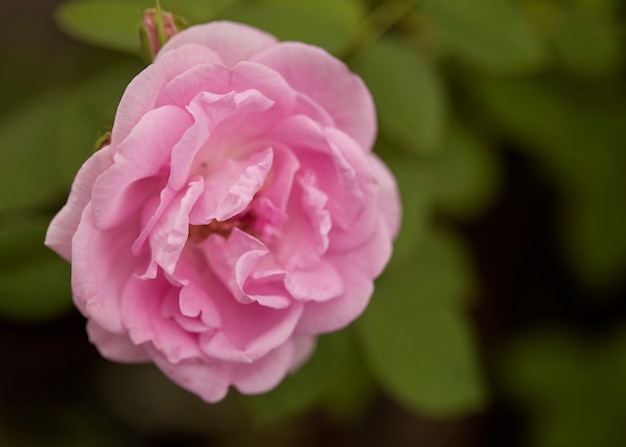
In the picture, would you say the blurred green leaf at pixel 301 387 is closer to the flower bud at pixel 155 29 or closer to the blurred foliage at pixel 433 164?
the blurred foliage at pixel 433 164

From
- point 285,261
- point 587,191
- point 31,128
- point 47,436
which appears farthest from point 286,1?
point 47,436

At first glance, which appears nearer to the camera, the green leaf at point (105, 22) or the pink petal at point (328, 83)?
the pink petal at point (328, 83)

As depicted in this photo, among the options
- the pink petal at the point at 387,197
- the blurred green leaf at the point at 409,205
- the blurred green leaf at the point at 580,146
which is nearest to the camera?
the pink petal at the point at 387,197

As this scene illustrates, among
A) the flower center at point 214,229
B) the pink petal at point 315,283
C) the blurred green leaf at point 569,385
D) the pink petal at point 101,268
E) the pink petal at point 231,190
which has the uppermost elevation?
the pink petal at point 231,190

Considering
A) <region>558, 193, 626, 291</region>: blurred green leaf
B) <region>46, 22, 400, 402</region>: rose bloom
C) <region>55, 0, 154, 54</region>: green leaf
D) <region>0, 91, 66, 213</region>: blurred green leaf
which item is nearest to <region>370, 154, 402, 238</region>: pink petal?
<region>46, 22, 400, 402</region>: rose bloom

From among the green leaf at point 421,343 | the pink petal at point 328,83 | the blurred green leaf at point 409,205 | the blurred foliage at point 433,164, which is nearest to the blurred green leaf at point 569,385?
the blurred foliage at point 433,164

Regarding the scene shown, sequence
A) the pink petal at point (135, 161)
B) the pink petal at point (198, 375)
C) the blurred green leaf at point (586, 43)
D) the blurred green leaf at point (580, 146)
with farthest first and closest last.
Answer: the blurred green leaf at point (580, 146)
the blurred green leaf at point (586, 43)
the pink petal at point (198, 375)
the pink petal at point (135, 161)

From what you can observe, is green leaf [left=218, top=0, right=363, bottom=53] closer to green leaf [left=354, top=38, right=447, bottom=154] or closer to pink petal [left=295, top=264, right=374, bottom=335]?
green leaf [left=354, top=38, right=447, bottom=154]
